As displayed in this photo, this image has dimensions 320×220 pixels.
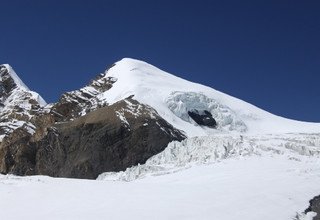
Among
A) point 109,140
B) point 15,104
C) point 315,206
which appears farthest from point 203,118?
point 315,206

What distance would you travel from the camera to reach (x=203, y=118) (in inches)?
2960

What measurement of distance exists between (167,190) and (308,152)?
1835cm

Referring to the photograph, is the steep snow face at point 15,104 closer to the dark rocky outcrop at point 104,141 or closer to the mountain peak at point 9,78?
the mountain peak at point 9,78

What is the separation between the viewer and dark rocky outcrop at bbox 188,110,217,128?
7474 cm

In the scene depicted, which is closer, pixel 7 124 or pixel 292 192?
pixel 292 192

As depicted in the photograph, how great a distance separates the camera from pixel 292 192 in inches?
1089

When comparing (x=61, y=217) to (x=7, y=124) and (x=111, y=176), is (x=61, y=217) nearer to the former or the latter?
(x=111, y=176)

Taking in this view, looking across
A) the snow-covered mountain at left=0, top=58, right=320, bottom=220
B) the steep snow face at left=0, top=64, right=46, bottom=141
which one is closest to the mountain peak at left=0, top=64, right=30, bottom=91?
the steep snow face at left=0, top=64, right=46, bottom=141

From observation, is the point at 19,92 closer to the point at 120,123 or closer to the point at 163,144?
the point at 120,123

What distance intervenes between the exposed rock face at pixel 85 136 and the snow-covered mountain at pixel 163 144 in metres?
0.15

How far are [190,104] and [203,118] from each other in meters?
3.06

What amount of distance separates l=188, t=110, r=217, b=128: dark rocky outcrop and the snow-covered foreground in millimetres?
38319

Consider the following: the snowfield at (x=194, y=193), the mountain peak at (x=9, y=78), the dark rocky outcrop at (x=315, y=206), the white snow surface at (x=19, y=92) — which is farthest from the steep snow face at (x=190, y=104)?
the dark rocky outcrop at (x=315, y=206)

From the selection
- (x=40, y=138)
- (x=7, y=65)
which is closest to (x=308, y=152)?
(x=40, y=138)
